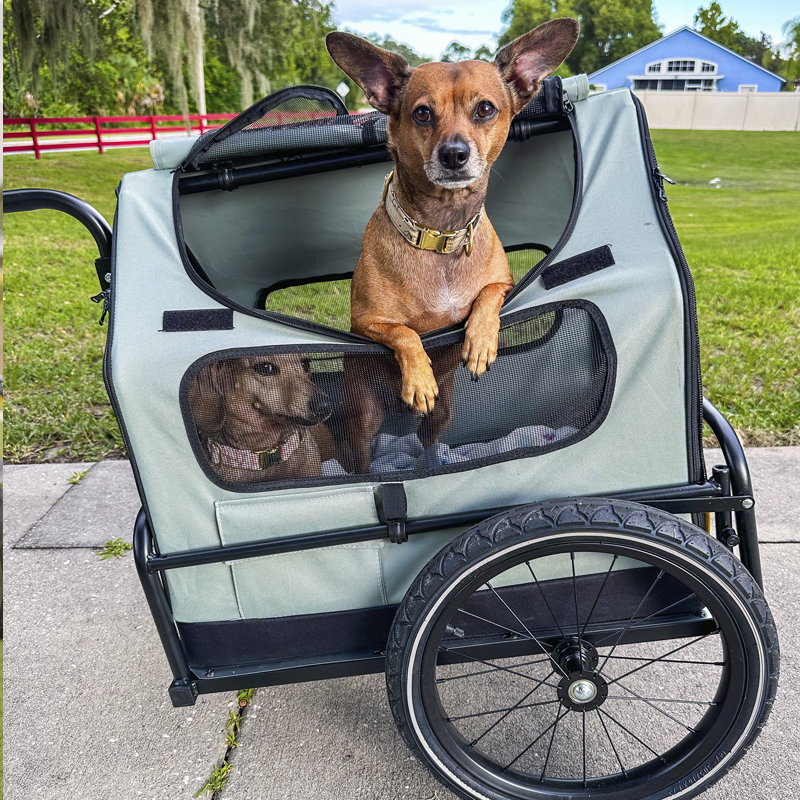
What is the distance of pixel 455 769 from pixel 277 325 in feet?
3.37

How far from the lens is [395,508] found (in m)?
1.45

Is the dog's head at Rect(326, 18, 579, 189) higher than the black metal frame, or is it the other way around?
the dog's head at Rect(326, 18, 579, 189)

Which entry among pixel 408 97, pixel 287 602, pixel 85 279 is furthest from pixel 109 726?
pixel 85 279

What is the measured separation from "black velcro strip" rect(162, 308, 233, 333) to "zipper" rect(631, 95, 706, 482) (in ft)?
3.05

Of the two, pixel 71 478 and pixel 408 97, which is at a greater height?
pixel 408 97

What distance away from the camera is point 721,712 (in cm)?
146

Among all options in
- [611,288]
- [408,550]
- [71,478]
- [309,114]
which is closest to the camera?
[611,288]

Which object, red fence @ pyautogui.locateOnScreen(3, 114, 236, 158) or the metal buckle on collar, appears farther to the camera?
red fence @ pyautogui.locateOnScreen(3, 114, 236, 158)

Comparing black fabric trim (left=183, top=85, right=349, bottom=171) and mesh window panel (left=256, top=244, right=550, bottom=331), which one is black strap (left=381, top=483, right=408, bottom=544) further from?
mesh window panel (left=256, top=244, right=550, bottom=331)

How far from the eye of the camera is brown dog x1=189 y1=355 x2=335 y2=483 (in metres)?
1.44

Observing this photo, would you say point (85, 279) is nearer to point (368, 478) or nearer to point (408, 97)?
point (408, 97)

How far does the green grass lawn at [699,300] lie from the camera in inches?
134

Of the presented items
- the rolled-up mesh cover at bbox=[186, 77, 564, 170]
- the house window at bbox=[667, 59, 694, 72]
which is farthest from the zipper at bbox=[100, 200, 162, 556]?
the house window at bbox=[667, 59, 694, 72]

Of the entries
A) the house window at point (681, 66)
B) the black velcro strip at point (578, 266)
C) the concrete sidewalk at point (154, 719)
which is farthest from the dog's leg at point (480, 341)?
the house window at point (681, 66)
